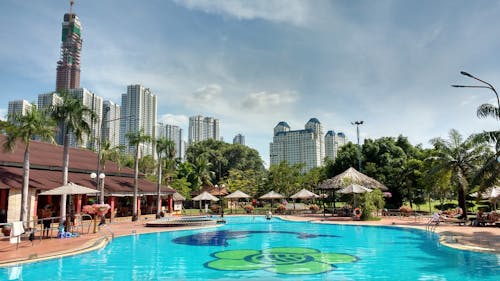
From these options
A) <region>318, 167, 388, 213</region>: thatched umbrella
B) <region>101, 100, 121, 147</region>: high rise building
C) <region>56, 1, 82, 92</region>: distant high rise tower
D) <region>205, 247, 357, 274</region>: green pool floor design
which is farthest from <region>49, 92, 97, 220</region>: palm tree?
<region>56, 1, 82, 92</region>: distant high rise tower

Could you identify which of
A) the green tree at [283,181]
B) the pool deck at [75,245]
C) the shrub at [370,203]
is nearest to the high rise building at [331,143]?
the green tree at [283,181]

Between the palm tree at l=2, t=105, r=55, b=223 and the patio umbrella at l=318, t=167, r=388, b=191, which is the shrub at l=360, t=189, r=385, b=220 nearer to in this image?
the patio umbrella at l=318, t=167, r=388, b=191

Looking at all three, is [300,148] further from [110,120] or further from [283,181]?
[110,120]

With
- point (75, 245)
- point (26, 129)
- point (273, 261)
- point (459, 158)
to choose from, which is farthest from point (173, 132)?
point (273, 261)

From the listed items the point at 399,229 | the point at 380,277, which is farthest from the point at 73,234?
the point at 399,229

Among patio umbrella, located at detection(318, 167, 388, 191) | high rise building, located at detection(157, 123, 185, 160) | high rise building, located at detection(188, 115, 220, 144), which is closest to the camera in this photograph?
patio umbrella, located at detection(318, 167, 388, 191)

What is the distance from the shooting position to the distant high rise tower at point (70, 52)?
7269 inches

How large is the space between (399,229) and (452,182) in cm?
983

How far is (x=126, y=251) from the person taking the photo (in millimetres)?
15695

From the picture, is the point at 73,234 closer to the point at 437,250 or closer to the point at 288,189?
the point at 437,250

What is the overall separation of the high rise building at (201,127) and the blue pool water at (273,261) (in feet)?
377

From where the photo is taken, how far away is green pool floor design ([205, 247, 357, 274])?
40.2 ft

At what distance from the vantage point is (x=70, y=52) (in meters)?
193

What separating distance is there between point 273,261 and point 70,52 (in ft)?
691
